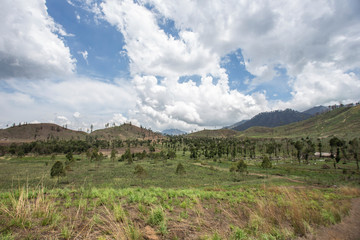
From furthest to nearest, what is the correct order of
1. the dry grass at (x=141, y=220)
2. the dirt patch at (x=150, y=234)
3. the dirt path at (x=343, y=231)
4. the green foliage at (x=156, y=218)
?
the dirt path at (x=343, y=231) < the green foliage at (x=156, y=218) < the dirt patch at (x=150, y=234) < the dry grass at (x=141, y=220)

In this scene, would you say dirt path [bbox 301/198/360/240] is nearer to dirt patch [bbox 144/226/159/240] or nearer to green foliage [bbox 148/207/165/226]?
green foliage [bbox 148/207/165/226]

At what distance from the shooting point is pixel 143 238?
544 cm

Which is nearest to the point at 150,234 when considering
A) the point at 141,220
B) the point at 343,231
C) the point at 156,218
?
the point at 156,218

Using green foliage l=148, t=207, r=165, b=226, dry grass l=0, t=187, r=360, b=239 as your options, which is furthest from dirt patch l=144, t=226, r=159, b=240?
green foliage l=148, t=207, r=165, b=226

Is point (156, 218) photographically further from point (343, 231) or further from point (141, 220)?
point (343, 231)

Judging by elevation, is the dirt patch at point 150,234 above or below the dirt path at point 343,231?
above

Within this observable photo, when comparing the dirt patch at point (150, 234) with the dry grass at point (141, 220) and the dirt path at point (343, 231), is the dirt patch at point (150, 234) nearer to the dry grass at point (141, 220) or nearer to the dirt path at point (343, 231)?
the dry grass at point (141, 220)

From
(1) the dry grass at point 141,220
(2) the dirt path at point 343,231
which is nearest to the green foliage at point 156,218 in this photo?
(1) the dry grass at point 141,220

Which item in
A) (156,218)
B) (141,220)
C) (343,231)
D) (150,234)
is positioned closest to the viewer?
(150,234)

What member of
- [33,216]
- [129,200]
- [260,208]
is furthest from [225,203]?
[33,216]

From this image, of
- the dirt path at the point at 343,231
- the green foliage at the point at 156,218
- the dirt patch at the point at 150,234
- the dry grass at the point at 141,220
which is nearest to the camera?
the dry grass at the point at 141,220

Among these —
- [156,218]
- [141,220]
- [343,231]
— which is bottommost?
[343,231]

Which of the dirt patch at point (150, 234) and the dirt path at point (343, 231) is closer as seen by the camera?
the dirt patch at point (150, 234)

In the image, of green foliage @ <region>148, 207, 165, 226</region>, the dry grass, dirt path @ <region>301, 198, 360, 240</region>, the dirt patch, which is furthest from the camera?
dirt path @ <region>301, 198, 360, 240</region>
